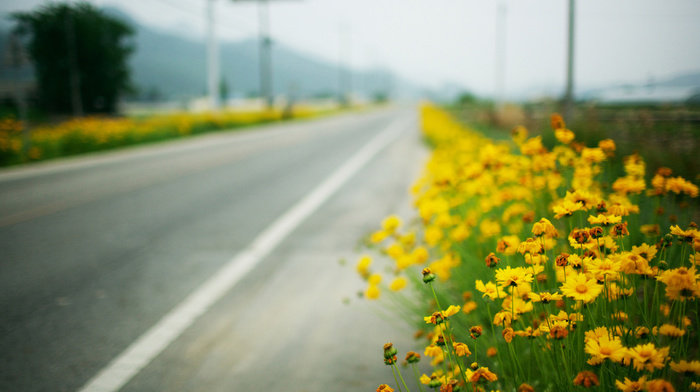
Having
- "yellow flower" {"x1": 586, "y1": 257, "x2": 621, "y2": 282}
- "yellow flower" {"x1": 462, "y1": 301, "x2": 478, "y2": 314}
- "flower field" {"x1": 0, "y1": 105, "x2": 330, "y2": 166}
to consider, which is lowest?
"yellow flower" {"x1": 462, "y1": 301, "x2": 478, "y2": 314}

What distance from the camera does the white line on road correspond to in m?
2.34

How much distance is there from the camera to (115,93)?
109ft

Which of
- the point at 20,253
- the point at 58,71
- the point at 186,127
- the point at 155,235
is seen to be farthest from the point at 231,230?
the point at 58,71

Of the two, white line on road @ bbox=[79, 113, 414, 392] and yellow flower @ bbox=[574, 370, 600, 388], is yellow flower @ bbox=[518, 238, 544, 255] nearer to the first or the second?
yellow flower @ bbox=[574, 370, 600, 388]

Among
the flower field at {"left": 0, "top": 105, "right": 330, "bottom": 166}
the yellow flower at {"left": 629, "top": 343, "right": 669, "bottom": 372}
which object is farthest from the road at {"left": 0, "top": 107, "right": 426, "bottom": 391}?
the flower field at {"left": 0, "top": 105, "right": 330, "bottom": 166}

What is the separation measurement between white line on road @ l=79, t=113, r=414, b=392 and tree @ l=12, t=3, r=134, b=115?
92.4 feet

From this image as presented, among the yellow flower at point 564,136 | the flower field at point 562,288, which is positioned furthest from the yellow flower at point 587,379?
the yellow flower at point 564,136

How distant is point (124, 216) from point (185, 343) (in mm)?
3652

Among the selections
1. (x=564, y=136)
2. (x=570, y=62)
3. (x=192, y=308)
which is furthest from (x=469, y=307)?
(x=570, y=62)

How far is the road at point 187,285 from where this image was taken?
243cm

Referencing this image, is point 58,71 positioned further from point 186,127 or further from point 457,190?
point 457,190

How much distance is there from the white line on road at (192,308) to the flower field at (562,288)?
1268mm

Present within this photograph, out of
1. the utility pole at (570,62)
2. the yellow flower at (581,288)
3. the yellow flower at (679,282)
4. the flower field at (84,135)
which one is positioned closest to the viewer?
the yellow flower at (679,282)

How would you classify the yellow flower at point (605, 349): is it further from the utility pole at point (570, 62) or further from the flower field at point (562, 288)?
the utility pole at point (570, 62)
